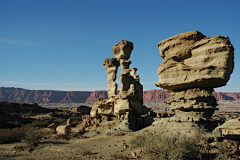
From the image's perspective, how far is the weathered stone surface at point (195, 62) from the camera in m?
10.2

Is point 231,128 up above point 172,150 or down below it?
above

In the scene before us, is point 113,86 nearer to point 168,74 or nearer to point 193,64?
point 168,74

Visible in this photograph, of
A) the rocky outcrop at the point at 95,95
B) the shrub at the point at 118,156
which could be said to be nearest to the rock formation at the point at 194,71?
the shrub at the point at 118,156

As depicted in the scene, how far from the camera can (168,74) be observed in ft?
38.7

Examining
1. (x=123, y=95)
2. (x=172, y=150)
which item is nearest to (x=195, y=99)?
(x=172, y=150)

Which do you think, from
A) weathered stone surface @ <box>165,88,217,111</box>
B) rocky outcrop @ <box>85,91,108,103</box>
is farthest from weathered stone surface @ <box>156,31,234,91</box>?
rocky outcrop @ <box>85,91,108,103</box>

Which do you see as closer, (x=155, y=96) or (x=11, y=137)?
(x=11, y=137)

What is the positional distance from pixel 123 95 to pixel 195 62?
677 cm

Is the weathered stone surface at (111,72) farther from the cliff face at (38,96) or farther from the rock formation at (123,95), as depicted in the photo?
the cliff face at (38,96)

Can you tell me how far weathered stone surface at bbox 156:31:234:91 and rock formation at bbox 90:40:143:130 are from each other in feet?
15.2

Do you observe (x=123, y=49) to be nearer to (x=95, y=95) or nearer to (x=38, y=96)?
(x=95, y=95)

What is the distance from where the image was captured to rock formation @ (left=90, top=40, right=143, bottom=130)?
1600cm

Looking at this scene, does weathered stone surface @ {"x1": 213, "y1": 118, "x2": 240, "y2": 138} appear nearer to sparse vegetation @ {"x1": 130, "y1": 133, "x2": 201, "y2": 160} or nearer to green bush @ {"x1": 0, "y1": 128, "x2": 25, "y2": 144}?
sparse vegetation @ {"x1": 130, "y1": 133, "x2": 201, "y2": 160}

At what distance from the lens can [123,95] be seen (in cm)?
1598
